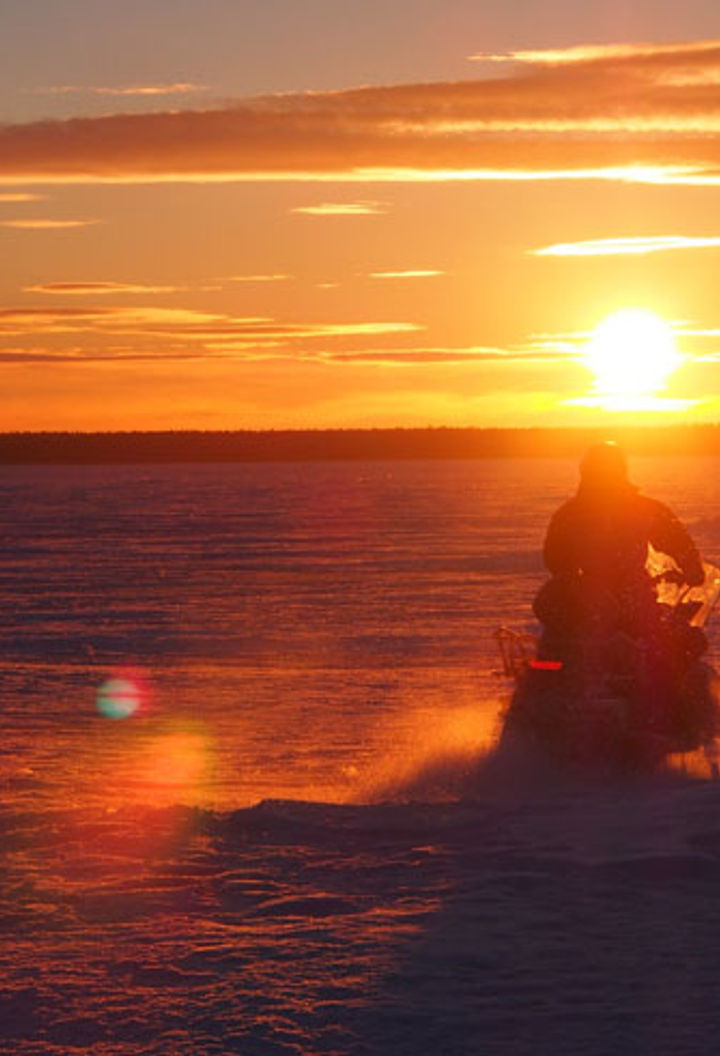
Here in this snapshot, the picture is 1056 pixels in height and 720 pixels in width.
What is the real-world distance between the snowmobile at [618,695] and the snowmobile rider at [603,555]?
0.09 meters

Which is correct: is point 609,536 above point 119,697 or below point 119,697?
below

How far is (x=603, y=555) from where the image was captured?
46.9 ft

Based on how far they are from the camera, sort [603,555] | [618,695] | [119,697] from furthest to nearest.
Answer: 1. [119,697]
2. [603,555]
3. [618,695]

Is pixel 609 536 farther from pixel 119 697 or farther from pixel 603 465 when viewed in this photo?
pixel 119 697

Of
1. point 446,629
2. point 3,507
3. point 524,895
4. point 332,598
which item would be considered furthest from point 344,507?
point 524,895

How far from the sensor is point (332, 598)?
28859 millimetres

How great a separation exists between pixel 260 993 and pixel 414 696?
9.33 m

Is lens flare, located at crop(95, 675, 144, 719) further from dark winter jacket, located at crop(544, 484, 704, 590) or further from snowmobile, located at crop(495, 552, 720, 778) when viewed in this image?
dark winter jacket, located at crop(544, 484, 704, 590)

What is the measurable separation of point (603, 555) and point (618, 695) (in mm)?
1082

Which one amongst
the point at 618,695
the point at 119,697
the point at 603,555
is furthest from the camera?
the point at 119,697

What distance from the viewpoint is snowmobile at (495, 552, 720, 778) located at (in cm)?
1348

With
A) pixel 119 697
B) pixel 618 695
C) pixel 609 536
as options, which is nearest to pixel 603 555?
pixel 609 536

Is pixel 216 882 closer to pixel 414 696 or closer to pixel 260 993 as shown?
pixel 260 993

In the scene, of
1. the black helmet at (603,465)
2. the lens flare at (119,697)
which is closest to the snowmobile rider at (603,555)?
the black helmet at (603,465)
